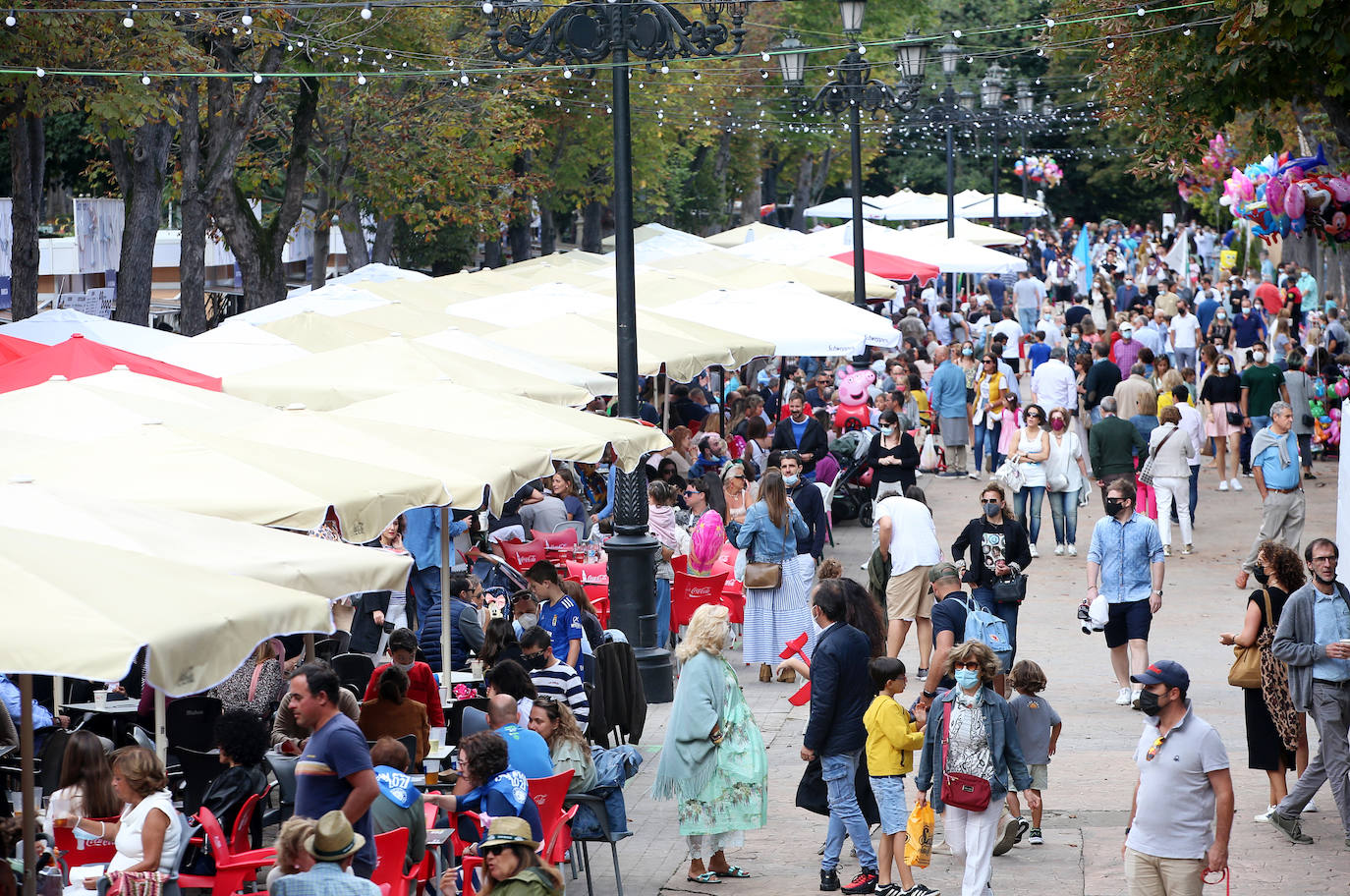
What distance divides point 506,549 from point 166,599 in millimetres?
8637

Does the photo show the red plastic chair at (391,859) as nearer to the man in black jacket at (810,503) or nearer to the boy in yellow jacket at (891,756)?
the boy in yellow jacket at (891,756)

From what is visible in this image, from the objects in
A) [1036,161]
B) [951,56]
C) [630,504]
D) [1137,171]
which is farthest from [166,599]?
[1036,161]

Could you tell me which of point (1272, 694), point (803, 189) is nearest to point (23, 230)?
point (1272, 694)

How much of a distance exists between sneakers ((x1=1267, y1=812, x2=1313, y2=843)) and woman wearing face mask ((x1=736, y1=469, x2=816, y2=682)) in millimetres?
4733

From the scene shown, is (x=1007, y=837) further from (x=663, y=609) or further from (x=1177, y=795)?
(x=663, y=609)

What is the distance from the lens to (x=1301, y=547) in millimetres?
18422

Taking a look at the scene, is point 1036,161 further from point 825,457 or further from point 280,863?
point 280,863

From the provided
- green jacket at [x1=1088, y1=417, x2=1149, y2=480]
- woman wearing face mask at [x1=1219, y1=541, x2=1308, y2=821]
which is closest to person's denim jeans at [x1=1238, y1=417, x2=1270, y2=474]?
green jacket at [x1=1088, y1=417, x2=1149, y2=480]

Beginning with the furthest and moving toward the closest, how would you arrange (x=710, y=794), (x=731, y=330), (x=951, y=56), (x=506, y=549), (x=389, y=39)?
(x=389, y=39), (x=951, y=56), (x=731, y=330), (x=506, y=549), (x=710, y=794)

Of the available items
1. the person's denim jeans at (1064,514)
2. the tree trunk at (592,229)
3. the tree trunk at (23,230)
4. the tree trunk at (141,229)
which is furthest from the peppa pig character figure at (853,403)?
the tree trunk at (592,229)

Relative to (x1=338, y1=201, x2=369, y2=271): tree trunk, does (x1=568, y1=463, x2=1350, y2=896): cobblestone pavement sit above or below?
below

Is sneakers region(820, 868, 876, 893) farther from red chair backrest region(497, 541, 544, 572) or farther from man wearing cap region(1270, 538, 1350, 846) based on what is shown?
red chair backrest region(497, 541, 544, 572)

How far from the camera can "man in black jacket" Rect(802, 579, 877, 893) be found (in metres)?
8.91

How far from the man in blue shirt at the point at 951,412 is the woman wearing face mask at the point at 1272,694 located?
13147 millimetres
